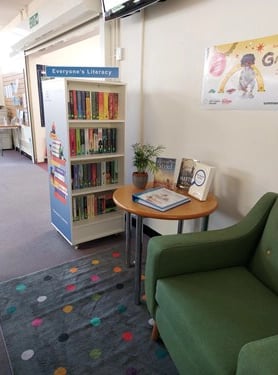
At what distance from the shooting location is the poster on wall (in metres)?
1.58

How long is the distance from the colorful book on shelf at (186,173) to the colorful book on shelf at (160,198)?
138mm

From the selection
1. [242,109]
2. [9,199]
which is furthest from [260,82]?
[9,199]

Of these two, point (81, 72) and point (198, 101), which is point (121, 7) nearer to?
point (81, 72)

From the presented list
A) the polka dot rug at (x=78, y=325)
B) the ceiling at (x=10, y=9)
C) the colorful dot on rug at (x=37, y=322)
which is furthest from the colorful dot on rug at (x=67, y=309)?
the ceiling at (x=10, y=9)

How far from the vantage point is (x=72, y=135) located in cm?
226

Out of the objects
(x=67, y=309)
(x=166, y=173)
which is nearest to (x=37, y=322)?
(x=67, y=309)

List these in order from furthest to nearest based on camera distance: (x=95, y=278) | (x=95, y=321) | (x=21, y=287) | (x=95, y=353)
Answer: (x=95, y=278) → (x=21, y=287) → (x=95, y=321) → (x=95, y=353)

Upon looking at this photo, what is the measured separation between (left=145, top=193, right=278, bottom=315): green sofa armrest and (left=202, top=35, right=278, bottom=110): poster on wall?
0.63 m

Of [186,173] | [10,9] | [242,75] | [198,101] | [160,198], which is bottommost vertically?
[160,198]

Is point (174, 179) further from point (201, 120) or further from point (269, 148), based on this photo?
point (269, 148)

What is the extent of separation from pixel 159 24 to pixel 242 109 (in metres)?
1.14

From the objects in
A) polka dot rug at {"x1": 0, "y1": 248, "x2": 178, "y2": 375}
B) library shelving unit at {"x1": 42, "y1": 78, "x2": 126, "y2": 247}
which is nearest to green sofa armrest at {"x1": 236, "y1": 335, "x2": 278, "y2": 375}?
polka dot rug at {"x1": 0, "y1": 248, "x2": 178, "y2": 375}

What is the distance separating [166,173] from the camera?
80.2 inches

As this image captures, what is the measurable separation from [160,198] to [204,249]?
499 mm
